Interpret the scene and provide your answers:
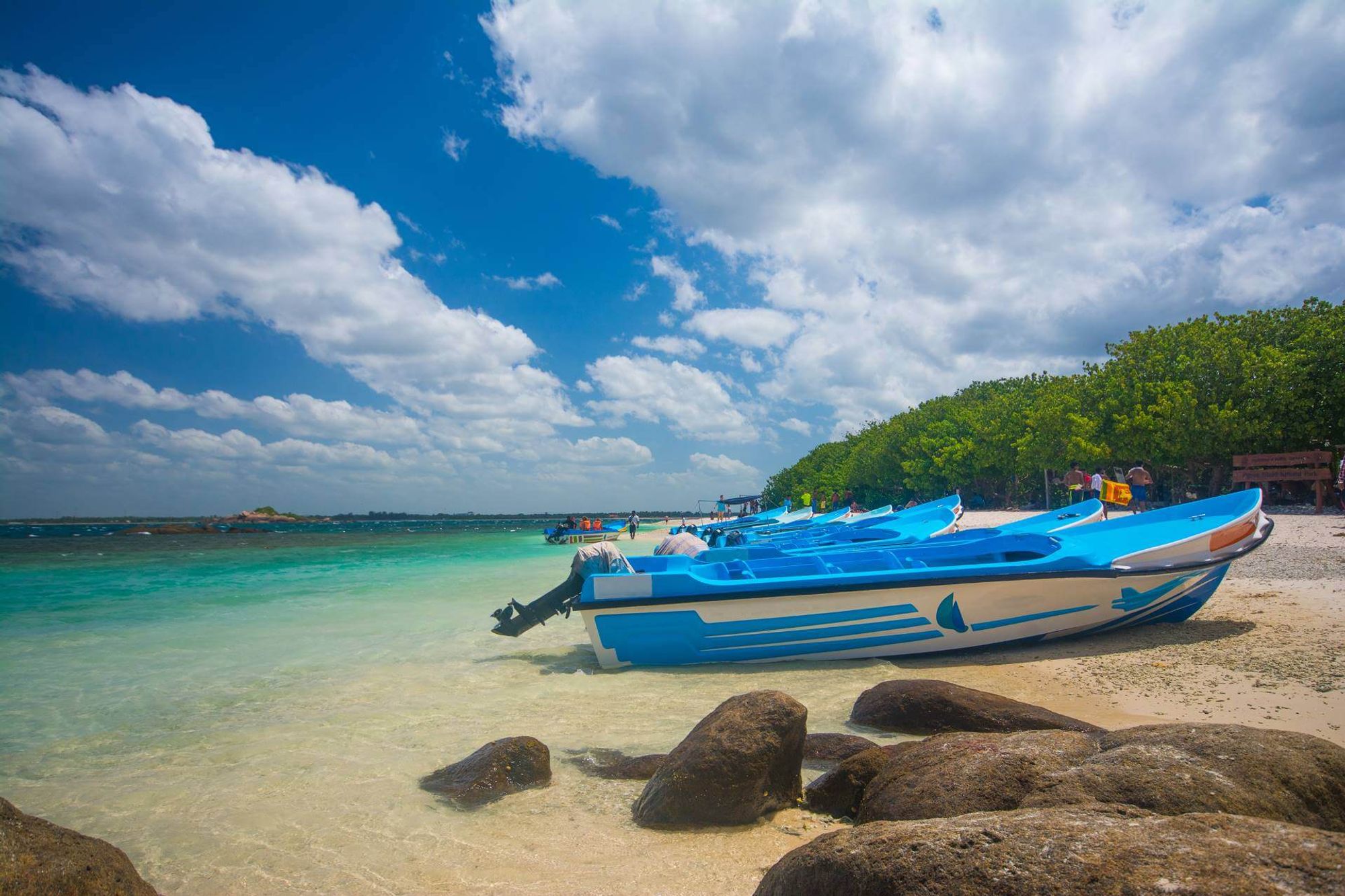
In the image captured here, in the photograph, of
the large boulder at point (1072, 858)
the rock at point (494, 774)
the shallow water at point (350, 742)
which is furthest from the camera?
the rock at point (494, 774)

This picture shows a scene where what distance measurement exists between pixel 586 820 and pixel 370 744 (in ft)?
8.34

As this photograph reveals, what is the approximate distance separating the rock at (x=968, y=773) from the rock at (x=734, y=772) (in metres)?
0.47

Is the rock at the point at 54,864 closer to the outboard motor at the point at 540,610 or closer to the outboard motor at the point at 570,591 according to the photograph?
the outboard motor at the point at 570,591

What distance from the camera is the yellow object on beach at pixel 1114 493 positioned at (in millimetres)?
17266

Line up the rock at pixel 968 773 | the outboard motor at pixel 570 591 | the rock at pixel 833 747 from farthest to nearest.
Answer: the outboard motor at pixel 570 591 < the rock at pixel 833 747 < the rock at pixel 968 773

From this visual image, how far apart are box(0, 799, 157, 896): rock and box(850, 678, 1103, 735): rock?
13.8 feet

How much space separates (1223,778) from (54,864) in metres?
4.09

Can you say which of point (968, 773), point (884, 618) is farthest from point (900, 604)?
point (968, 773)

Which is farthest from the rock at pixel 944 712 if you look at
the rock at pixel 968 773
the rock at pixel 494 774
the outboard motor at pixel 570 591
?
→ the outboard motor at pixel 570 591

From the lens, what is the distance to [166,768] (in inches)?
197

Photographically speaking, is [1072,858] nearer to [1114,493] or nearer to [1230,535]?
[1230,535]

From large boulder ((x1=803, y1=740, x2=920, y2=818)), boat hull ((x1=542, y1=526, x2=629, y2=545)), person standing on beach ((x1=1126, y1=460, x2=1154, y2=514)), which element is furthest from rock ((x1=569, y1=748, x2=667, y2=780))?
boat hull ((x1=542, y1=526, x2=629, y2=545))

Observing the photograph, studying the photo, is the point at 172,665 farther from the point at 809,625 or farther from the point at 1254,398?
the point at 1254,398

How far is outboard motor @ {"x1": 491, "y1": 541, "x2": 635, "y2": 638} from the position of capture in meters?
7.82
